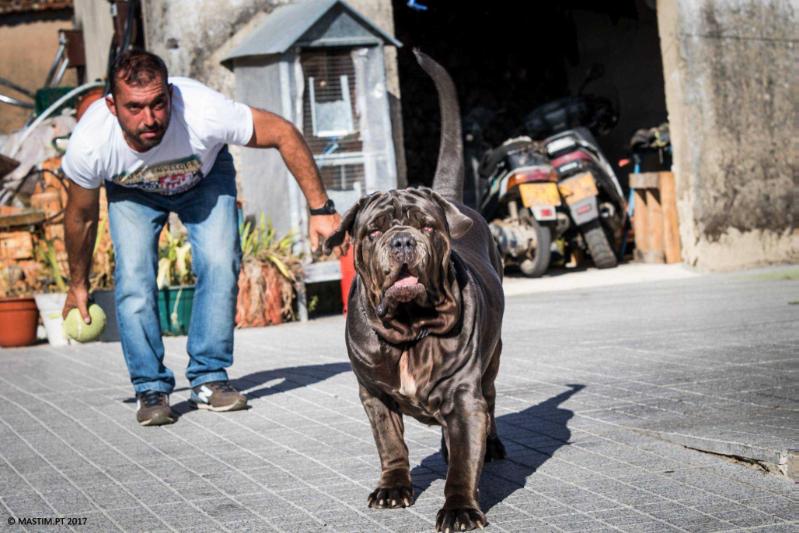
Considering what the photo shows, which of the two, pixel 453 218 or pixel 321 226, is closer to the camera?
pixel 453 218

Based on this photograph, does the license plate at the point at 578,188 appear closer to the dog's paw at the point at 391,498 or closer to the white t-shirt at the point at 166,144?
the white t-shirt at the point at 166,144

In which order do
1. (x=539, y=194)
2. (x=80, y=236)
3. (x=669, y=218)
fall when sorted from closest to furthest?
(x=80, y=236)
(x=539, y=194)
(x=669, y=218)

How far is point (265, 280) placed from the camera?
1009cm

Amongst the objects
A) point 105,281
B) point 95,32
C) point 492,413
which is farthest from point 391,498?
point 95,32

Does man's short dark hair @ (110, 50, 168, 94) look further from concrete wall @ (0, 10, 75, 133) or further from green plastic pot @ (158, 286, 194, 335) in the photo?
concrete wall @ (0, 10, 75, 133)

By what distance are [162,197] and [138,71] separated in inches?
30.4

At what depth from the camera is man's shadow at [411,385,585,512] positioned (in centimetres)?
422

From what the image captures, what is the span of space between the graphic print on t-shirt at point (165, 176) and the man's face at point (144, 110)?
21 cm

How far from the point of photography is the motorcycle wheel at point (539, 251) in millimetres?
12328

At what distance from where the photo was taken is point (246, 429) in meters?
5.62

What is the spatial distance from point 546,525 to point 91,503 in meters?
1.65

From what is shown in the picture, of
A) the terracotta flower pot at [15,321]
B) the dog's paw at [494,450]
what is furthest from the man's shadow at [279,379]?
the terracotta flower pot at [15,321]

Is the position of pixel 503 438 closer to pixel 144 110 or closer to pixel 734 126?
pixel 144 110

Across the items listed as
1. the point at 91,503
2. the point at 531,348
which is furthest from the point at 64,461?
the point at 531,348
